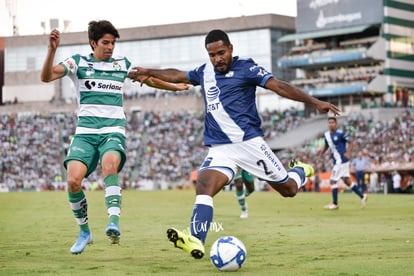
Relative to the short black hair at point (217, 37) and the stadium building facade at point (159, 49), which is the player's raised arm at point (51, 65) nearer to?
the short black hair at point (217, 37)

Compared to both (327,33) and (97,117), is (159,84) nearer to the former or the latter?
(97,117)

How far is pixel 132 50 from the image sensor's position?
102m

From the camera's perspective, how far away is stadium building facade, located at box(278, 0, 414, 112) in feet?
259

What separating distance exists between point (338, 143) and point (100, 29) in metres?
14.7

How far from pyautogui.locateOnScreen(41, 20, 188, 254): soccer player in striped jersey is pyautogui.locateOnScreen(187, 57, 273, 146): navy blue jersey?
59.8 inches

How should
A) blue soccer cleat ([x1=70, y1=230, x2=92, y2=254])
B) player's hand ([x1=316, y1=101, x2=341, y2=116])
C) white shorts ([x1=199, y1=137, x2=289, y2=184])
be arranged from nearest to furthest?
player's hand ([x1=316, y1=101, x2=341, y2=116])
white shorts ([x1=199, y1=137, x2=289, y2=184])
blue soccer cleat ([x1=70, y1=230, x2=92, y2=254])

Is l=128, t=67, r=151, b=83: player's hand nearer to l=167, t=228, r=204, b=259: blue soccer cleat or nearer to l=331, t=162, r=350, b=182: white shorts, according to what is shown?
l=167, t=228, r=204, b=259: blue soccer cleat

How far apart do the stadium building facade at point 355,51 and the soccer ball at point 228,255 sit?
228ft

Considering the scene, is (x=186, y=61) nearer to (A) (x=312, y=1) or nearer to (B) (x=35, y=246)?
(A) (x=312, y=1)

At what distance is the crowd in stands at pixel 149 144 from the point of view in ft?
188

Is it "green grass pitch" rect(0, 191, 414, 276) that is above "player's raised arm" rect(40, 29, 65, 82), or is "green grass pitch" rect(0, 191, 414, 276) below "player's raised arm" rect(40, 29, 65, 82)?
below

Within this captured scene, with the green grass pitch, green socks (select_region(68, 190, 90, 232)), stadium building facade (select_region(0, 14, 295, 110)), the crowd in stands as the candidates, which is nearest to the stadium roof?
stadium building facade (select_region(0, 14, 295, 110))

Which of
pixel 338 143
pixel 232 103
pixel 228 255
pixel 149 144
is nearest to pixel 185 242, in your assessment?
pixel 228 255

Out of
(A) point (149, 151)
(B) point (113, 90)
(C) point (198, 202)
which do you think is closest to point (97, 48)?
(B) point (113, 90)
